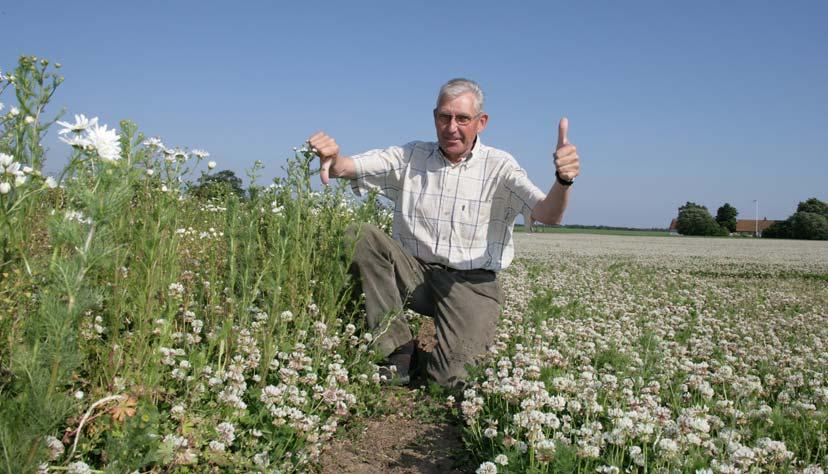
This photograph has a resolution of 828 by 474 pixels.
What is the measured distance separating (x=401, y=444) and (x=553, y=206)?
1852mm

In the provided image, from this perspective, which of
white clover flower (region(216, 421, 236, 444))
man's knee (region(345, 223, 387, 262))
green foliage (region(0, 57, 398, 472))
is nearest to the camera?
green foliage (region(0, 57, 398, 472))

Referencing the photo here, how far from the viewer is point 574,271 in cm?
1225

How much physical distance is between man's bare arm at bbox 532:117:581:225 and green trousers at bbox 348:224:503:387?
32.7 inches

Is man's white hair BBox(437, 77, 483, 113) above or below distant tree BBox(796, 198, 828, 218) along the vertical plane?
below

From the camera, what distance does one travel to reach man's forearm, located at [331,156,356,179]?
4.70 meters

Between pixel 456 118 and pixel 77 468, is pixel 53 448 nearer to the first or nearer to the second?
pixel 77 468

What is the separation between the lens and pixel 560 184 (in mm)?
3893

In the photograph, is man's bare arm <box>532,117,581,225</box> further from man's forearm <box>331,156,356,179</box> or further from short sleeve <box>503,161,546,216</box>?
man's forearm <box>331,156,356,179</box>

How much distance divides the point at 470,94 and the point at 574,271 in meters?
8.31

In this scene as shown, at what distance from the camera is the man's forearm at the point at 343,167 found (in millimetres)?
4695

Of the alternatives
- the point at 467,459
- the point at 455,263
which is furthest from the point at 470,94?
the point at 467,459

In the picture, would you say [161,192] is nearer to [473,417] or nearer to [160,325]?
[160,325]

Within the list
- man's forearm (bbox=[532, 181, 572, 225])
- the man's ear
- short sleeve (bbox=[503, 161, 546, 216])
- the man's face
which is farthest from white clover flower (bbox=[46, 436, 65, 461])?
the man's ear

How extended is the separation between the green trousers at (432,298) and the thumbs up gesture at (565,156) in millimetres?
1436
